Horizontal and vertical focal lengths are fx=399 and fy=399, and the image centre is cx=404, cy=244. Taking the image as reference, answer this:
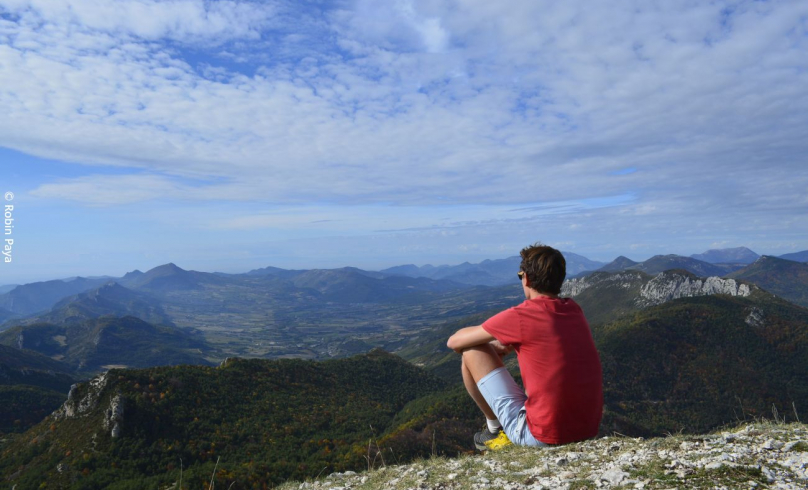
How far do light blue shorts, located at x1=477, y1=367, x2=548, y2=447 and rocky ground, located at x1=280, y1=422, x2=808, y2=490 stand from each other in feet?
1.27

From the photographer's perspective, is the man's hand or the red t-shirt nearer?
the red t-shirt

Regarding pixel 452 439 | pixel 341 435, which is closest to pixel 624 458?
pixel 452 439

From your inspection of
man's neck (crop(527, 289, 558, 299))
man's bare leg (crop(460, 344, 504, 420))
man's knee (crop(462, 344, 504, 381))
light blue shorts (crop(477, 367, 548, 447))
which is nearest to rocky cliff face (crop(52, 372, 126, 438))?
man's bare leg (crop(460, 344, 504, 420))

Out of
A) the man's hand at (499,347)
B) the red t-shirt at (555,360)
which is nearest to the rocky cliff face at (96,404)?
the man's hand at (499,347)

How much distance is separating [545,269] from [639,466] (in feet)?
9.83

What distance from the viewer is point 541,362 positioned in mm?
6016

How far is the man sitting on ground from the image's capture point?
5.94 m

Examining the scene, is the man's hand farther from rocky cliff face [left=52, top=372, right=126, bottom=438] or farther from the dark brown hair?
rocky cliff face [left=52, top=372, right=126, bottom=438]

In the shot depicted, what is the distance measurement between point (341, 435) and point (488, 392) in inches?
2023

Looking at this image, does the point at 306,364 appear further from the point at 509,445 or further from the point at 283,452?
the point at 509,445

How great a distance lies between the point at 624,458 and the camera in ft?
19.7

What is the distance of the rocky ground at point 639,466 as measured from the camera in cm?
484

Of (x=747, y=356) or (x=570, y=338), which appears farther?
(x=747, y=356)

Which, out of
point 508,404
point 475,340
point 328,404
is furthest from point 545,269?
point 328,404
